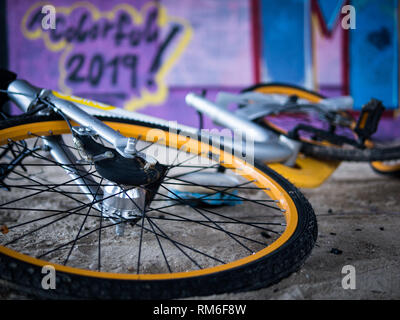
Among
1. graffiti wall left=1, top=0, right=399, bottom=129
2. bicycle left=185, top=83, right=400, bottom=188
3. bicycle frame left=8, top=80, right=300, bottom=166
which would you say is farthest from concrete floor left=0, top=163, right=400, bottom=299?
graffiti wall left=1, top=0, right=399, bottom=129

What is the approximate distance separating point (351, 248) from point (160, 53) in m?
4.03

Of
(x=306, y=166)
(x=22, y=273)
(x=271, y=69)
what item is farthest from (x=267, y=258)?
(x=271, y=69)

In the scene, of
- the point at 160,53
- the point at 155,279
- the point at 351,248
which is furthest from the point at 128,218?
the point at 160,53

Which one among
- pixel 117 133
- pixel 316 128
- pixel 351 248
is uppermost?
pixel 117 133

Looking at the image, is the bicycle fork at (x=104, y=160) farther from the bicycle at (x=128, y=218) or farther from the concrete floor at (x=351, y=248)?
the concrete floor at (x=351, y=248)

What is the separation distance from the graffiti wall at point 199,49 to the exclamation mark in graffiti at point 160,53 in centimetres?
1

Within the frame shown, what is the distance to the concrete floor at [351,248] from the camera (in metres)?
1.11

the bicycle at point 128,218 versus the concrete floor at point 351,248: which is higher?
the bicycle at point 128,218

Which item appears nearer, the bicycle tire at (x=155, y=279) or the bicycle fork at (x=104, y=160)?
the bicycle tire at (x=155, y=279)

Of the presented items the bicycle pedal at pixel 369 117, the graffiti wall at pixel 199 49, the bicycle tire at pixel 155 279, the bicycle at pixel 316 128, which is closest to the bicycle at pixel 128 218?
the bicycle tire at pixel 155 279

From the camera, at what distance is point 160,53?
493 cm

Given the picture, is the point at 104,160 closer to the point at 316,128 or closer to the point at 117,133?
the point at 117,133

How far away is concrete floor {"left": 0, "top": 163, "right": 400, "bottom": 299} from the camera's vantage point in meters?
1.11

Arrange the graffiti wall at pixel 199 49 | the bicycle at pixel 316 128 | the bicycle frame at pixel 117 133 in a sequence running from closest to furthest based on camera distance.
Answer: the bicycle frame at pixel 117 133, the bicycle at pixel 316 128, the graffiti wall at pixel 199 49
